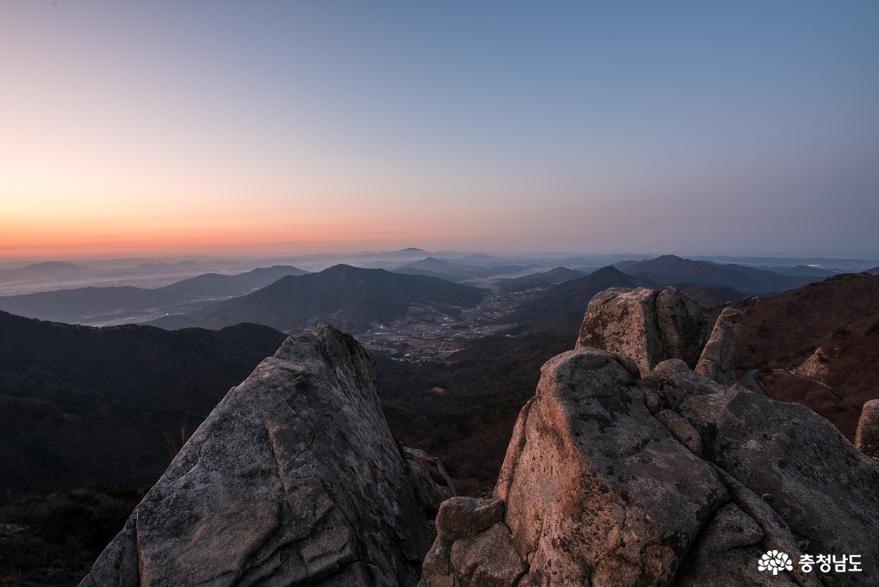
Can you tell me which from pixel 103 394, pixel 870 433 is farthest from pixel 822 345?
pixel 103 394

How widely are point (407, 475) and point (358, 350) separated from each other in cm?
841

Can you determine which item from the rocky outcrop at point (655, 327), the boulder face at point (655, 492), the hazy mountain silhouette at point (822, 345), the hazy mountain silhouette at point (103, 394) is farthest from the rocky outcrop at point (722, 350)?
the hazy mountain silhouette at point (103, 394)

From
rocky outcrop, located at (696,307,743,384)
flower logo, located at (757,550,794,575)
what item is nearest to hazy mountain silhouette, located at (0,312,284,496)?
rocky outcrop, located at (696,307,743,384)

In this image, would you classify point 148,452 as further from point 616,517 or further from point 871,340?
point 871,340

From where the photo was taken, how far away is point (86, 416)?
74.7 metres

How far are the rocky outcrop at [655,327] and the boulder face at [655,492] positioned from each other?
3.72m

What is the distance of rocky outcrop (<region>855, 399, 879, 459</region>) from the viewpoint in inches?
571

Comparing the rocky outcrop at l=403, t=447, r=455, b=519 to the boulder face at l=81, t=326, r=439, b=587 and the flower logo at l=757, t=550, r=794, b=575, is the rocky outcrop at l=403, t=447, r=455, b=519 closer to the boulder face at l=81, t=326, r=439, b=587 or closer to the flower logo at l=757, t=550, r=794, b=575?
the boulder face at l=81, t=326, r=439, b=587

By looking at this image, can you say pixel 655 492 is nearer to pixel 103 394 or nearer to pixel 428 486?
pixel 428 486

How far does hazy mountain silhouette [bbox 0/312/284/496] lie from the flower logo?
2043 inches

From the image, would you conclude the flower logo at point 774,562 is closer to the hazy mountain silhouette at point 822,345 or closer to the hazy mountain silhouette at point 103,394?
the hazy mountain silhouette at point 822,345

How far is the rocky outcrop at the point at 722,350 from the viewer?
17172mm

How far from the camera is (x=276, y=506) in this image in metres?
12.4

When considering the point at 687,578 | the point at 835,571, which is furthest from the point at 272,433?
the point at 835,571
